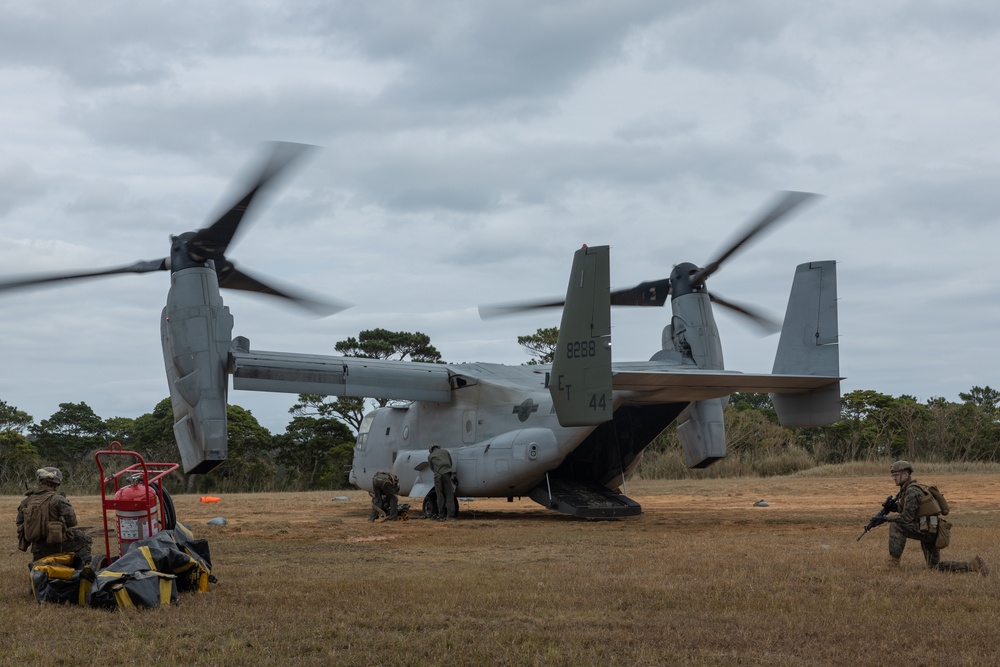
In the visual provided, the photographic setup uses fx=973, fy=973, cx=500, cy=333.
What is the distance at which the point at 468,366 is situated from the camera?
2175 cm

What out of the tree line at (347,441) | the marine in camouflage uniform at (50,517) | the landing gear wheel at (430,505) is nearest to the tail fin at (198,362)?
the landing gear wheel at (430,505)

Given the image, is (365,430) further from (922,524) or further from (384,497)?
(922,524)

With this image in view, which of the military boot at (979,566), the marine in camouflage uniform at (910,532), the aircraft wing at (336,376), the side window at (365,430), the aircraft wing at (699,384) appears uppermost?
the aircraft wing at (336,376)

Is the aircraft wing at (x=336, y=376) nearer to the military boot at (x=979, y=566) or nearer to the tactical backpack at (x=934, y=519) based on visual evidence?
the tactical backpack at (x=934, y=519)

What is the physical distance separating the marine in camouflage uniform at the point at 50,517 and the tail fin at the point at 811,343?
43.3 ft

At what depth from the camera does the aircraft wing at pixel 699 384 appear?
16172 mm

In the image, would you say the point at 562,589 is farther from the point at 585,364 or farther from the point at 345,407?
the point at 345,407

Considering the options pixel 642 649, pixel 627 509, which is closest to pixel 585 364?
pixel 627 509

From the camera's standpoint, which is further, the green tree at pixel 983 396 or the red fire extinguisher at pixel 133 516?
the green tree at pixel 983 396

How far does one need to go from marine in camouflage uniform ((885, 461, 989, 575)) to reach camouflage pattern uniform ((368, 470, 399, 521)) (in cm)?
1156

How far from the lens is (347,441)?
4897 cm

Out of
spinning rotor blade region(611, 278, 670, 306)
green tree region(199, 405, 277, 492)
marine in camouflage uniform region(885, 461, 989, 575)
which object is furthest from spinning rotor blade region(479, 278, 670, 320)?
green tree region(199, 405, 277, 492)

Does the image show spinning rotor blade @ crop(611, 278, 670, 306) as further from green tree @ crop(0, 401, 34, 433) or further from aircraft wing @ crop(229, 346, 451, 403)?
green tree @ crop(0, 401, 34, 433)

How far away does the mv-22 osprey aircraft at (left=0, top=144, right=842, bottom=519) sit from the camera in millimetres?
Answer: 16250
